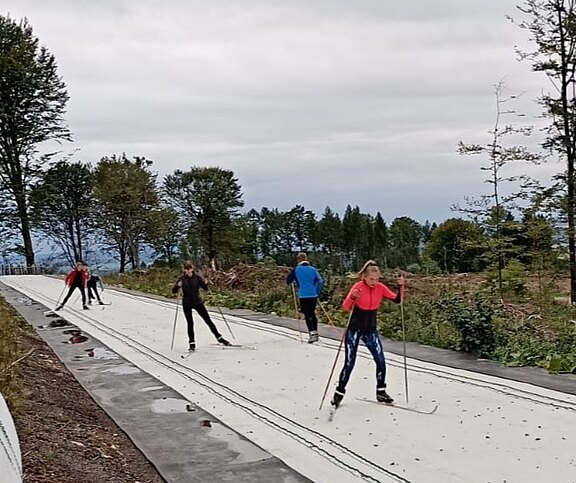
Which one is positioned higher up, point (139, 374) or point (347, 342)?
point (347, 342)

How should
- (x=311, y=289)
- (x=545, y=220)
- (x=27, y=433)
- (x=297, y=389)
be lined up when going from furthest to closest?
(x=545, y=220)
(x=311, y=289)
(x=297, y=389)
(x=27, y=433)

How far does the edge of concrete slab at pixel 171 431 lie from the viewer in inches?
289

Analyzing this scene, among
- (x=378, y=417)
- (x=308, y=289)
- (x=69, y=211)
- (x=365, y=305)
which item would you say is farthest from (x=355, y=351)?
(x=69, y=211)

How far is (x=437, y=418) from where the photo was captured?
28.8 ft

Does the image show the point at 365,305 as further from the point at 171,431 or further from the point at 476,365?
the point at 476,365

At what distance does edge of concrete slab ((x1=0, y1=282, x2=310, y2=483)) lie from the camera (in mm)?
7348

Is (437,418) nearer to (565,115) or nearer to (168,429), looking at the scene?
(168,429)

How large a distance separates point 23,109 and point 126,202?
956 centimetres

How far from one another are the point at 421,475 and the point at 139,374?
266 inches

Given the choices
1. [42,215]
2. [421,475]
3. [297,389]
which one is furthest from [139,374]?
[42,215]

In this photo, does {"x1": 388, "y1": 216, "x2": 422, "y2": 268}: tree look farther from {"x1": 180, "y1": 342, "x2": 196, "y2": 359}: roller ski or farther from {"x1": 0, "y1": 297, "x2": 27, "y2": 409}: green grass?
{"x1": 0, "y1": 297, "x2": 27, "y2": 409}: green grass

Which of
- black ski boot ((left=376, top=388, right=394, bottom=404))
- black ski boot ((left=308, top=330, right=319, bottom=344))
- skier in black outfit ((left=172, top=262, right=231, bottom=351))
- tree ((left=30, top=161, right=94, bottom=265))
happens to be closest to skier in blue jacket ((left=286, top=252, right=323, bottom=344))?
black ski boot ((left=308, top=330, right=319, bottom=344))

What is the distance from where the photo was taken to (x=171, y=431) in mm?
8930

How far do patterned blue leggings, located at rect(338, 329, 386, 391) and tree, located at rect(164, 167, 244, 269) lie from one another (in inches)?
1532
